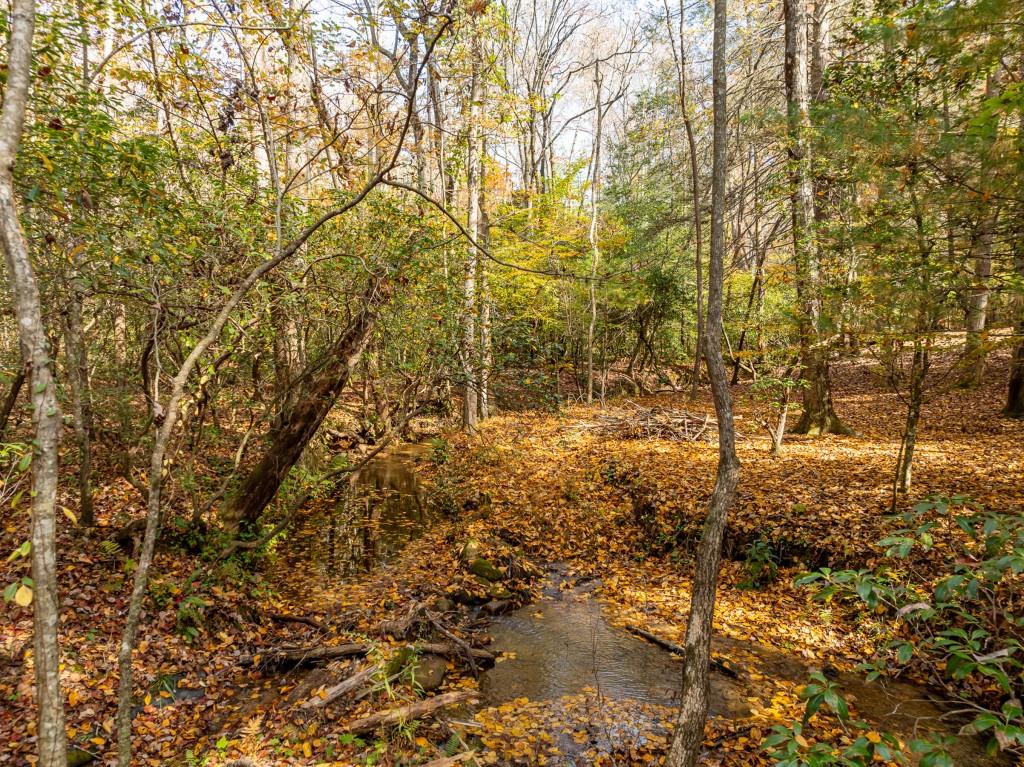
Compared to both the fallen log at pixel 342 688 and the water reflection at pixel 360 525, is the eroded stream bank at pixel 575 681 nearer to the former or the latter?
the water reflection at pixel 360 525

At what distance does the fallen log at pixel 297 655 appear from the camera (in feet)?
18.5

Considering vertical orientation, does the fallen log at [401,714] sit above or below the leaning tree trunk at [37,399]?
below

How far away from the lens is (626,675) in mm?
5734

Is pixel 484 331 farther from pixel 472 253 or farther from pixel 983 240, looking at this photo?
pixel 983 240

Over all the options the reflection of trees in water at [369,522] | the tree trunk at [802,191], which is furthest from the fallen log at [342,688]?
the tree trunk at [802,191]

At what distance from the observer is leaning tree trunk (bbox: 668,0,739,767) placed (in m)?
4.03

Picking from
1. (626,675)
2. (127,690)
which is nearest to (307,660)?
(127,690)

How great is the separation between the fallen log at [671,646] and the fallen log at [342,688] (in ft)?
11.1

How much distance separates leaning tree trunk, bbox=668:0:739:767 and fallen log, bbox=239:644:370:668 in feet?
11.6

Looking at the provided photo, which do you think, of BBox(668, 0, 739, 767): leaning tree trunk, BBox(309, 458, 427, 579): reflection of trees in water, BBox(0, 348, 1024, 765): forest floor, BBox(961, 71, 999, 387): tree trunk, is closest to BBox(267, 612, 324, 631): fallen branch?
BBox(0, 348, 1024, 765): forest floor

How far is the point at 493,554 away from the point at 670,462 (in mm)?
4689

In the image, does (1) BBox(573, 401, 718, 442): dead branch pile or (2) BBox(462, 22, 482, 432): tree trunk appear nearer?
(2) BBox(462, 22, 482, 432): tree trunk

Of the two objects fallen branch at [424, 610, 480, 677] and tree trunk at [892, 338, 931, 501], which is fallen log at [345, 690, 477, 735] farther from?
tree trunk at [892, 338, 931, 501]

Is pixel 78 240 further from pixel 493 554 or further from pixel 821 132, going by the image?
pixel 821 132
